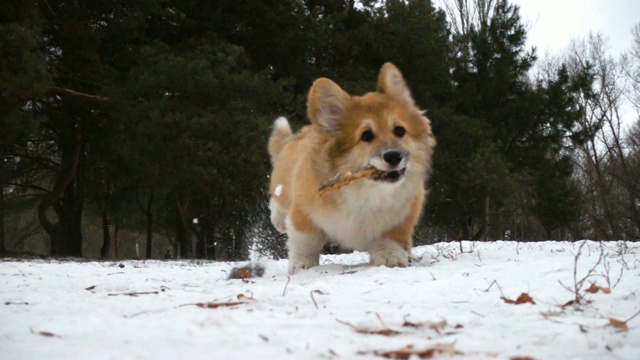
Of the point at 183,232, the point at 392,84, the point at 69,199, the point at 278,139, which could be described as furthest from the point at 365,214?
the point at 183,232

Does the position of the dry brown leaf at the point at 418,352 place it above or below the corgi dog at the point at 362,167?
below

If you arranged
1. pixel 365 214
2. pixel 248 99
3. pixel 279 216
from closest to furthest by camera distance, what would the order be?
pixel 365 214, pixel 279 216, pixel 248 99

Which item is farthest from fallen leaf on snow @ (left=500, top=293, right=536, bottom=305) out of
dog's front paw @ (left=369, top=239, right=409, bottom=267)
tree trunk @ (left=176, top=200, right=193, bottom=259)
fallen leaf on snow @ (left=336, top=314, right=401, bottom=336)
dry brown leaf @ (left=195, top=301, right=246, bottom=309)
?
tree trunk @ (left=176, top=200, right=193, bottom=259)

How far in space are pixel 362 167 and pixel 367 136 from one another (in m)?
0.27

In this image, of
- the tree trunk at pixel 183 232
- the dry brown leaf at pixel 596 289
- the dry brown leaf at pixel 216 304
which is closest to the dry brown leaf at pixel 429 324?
the dry brown leaf at pixel 216 304

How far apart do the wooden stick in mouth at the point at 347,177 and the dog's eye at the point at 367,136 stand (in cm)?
28

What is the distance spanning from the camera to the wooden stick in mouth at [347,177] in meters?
4.04

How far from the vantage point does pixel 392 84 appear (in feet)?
15.5

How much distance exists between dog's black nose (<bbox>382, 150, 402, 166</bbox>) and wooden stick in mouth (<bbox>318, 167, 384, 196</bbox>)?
0.39 feet

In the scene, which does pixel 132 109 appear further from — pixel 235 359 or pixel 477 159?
pixel 235 359

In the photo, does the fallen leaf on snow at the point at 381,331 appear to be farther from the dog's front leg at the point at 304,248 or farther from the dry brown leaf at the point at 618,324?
the dog's front leg at the point at 304,248

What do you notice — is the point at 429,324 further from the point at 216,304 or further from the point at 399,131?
the point at 399,131

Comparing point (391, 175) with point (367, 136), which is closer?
point (391, 175)

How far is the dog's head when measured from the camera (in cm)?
408
